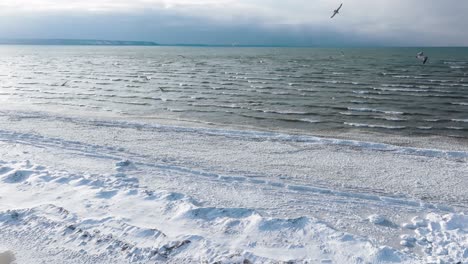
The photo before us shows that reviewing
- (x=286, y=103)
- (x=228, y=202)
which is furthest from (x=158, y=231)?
(x=286, y=103)

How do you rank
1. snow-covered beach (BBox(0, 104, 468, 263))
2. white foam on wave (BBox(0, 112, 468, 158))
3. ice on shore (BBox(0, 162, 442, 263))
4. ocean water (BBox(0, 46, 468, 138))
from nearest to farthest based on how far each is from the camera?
ice on shore (BBox(0, 162, 442, 263)) < snow-covered beach (BBox(0, 104, 468, 263)) < white foam on wave (BBox(0, 112, 468, 158)) < ocean water (BBox(0, 46, 468, 138))

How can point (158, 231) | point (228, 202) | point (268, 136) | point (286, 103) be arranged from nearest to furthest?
→ point (158, 231) → point (228, 202) → point (268, 136) → point (286, 103)

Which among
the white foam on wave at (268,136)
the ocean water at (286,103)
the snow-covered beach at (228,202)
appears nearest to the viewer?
the snow-covered beach at (228,202)

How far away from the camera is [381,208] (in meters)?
8.00

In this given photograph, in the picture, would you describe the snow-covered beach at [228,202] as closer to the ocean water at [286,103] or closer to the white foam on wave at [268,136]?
the white foam on wave at [268,136]

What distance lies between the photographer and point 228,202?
8.06 metres

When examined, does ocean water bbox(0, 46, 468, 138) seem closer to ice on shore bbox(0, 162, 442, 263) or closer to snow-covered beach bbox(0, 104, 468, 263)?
snow-covered beach bbox(0, 104, 468, 263)

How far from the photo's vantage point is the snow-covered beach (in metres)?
6.09

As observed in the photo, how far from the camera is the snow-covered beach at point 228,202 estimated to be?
6.09 m

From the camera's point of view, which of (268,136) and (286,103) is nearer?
(268,136)

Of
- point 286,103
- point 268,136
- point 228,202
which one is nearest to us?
point 228,202

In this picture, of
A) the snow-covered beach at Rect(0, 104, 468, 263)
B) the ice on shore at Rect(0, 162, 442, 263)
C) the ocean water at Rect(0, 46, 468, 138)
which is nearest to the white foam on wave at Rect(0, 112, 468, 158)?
the snow-covered beach at Rect(0, 104, 468, 263)

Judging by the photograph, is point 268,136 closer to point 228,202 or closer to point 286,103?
point 228,202

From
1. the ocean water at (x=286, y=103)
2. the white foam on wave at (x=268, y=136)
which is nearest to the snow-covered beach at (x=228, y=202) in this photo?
the white foam on wave at (x=268, y=136)
